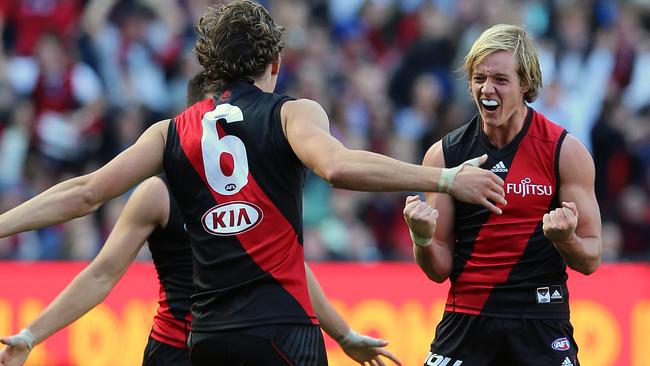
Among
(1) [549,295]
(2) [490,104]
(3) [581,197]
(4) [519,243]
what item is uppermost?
(2) [490,104]

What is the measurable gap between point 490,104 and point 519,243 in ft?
2.47

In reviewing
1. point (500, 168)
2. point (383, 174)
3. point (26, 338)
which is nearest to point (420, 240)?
point (500, 168)

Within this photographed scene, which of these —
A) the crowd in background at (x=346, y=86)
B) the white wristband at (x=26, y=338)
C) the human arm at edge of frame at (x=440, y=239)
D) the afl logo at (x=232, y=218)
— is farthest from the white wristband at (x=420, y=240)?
the crowd in background at (x=346, y=86)

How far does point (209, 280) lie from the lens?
219 inches

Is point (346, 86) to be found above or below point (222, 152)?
above

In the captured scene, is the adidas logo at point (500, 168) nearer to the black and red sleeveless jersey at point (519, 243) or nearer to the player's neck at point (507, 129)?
the black and red sleeveless jersey at point (519, 243)

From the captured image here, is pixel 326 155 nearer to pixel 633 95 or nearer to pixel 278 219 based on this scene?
pixel 278 219

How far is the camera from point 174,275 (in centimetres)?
686

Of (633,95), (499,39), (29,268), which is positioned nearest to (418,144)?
(633,95)

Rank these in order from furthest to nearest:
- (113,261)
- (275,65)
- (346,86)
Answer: (346,86), (113,261), (275,65)

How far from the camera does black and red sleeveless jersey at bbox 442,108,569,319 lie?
6.41 meters

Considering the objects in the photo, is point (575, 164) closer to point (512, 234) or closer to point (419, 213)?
point (512, 234)

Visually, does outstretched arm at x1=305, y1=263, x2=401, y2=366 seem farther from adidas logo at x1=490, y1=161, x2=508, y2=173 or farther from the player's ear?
the player's ear

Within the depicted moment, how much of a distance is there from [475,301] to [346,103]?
8437 millimetres
